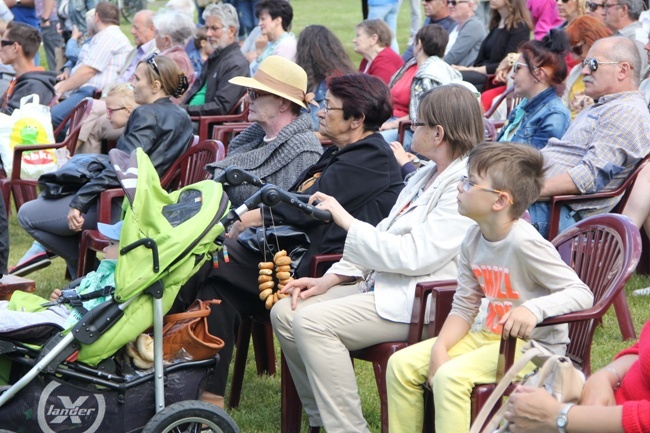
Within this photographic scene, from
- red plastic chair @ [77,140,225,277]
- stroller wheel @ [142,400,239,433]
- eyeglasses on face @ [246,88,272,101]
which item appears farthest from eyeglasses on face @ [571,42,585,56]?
stroller wheel @ [142,400,239,433]

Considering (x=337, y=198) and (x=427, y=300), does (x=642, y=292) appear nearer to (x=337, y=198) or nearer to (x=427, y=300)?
(x=337, y=198)

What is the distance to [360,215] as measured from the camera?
439 cm

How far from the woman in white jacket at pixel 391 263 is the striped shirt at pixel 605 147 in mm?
1445

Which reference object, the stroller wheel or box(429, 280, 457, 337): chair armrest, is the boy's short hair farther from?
the stroller wheel

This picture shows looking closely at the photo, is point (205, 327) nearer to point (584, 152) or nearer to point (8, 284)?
point (8, 284)

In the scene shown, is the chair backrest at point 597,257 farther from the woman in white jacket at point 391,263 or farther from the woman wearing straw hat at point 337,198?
the woman wearing straw hat at point 337,198

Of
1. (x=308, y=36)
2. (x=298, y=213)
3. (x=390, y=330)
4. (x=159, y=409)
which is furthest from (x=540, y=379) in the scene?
(x=308, y=36)

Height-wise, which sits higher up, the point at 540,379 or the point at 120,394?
the point at 540,379

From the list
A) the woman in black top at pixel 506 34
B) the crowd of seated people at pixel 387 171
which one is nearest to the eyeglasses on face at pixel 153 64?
the crowd of seated people at pixel 387 171

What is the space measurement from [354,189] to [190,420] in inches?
46.9

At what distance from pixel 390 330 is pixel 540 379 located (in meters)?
1.09

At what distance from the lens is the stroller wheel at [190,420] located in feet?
12.0

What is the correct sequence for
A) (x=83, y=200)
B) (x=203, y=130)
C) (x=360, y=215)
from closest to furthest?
(x=360, y=215)
(x=83, y=200)
(x=203, y=130)

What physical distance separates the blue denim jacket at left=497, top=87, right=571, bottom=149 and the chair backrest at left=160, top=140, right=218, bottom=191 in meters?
1.71
